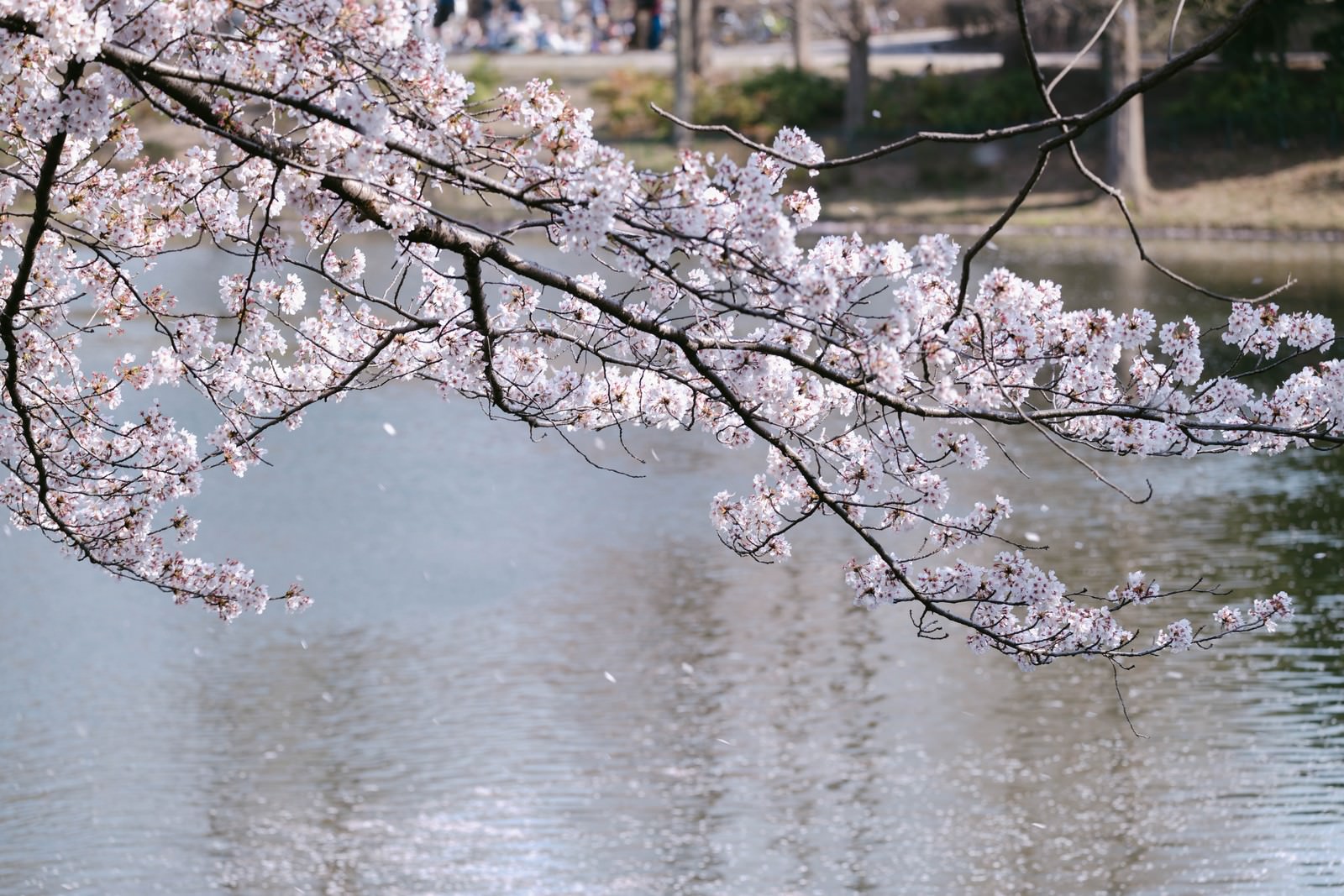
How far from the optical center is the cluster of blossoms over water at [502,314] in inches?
181

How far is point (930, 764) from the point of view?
370 inches

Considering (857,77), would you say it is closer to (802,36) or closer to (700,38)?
(802,36)

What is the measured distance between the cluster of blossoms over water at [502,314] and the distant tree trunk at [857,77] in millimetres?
33534

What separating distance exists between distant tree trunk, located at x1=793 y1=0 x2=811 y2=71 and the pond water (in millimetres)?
29374

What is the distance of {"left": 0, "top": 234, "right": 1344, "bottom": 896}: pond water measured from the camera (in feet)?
27.1

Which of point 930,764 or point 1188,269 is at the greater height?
point 1188,269

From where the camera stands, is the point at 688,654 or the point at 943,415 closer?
the point at 943,415

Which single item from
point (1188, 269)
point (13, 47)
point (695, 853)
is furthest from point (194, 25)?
point (1188, 269)

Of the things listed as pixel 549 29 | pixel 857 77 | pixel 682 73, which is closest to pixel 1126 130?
pixel 857 77

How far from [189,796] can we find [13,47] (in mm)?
5215

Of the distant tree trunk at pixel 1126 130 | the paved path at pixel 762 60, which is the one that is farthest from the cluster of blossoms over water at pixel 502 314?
the paved path at pixel 762 60

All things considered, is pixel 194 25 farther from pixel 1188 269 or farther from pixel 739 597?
pixel 1188 269

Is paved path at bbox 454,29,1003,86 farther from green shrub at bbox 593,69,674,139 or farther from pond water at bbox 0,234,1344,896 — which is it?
pond water at bbox 0,234,1344,896

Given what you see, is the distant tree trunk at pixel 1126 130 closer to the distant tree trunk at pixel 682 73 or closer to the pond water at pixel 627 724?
the distant tree trunk at pixel 682 73
